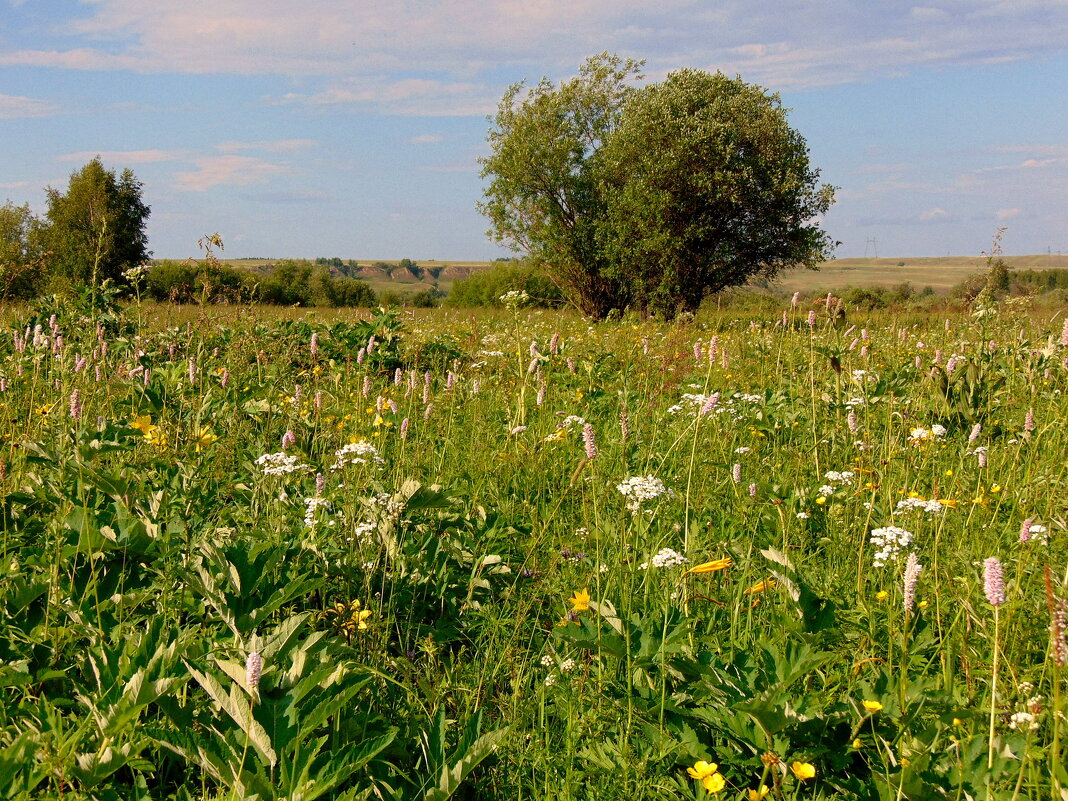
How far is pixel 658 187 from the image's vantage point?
78.4 feet

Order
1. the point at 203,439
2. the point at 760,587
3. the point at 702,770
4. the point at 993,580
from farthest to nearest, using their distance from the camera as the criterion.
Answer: the point at 203,439
the point at 760,587
the point at 702,770
the point at 993,580

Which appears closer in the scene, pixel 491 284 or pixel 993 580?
pixel 993 580

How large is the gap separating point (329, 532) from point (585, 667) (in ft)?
4.07

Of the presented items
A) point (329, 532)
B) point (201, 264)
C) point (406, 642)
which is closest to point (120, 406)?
point (201, 264)

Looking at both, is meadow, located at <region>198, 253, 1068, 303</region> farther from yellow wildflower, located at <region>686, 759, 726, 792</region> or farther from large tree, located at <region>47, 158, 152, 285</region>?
yellow wildflower, located at <region>686, 759, 726, 792</region>

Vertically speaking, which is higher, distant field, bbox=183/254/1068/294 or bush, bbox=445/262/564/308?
distant field, bbox=183/254/1068/294

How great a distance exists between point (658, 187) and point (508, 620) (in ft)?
75.2

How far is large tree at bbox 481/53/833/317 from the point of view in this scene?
76.3 ft

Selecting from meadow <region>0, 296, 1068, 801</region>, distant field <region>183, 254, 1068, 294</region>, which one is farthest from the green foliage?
distant field <region>183, 254, 1068, 294</region>

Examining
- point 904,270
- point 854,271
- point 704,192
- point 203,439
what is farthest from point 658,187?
point 904,270

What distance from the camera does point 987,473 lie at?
4.06 meters

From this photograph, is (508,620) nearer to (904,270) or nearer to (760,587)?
(760,587)

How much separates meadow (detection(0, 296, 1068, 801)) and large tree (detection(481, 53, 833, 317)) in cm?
2019

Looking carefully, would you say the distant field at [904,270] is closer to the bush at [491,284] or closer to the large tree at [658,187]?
the bush at [491,284]
